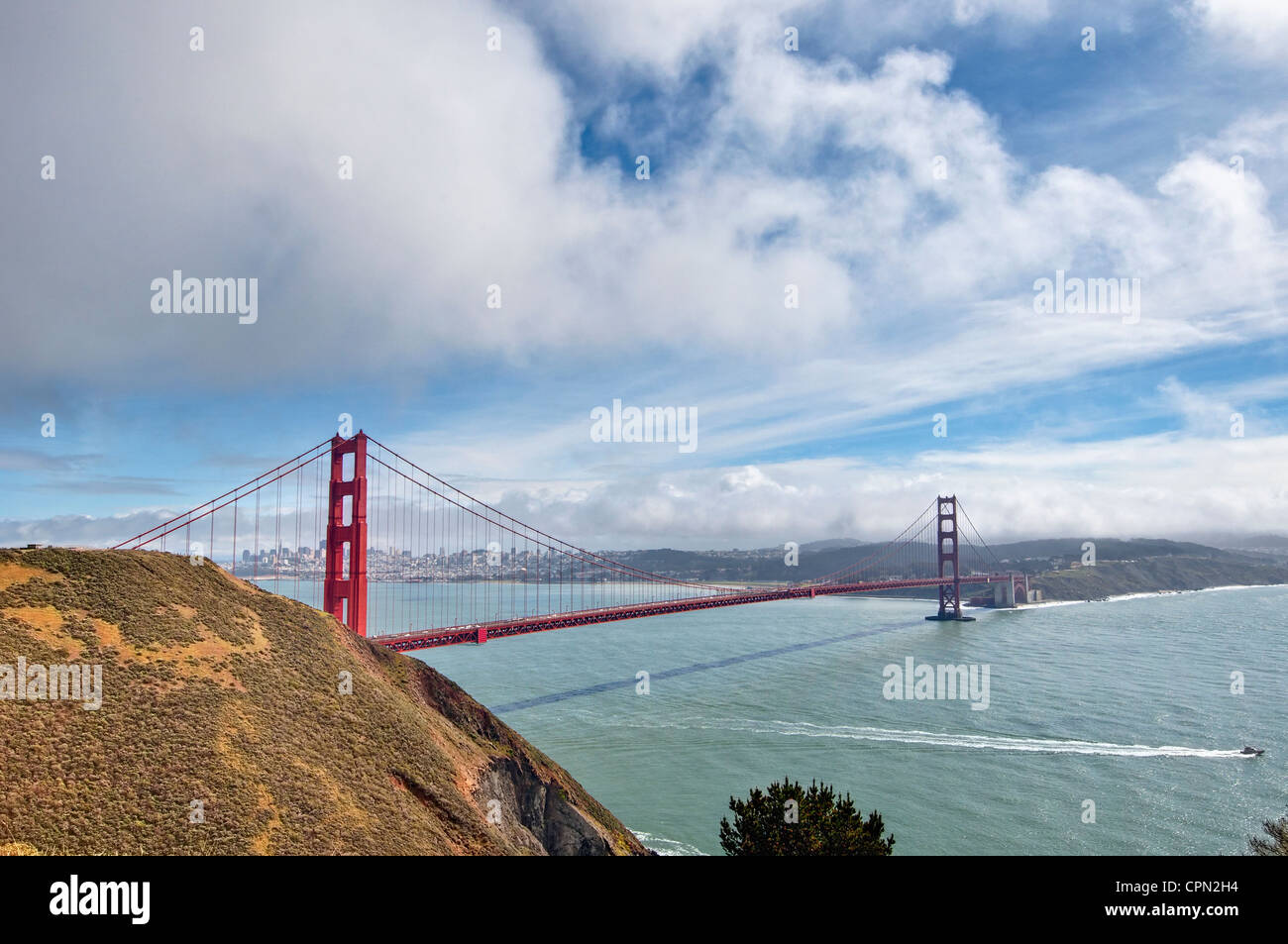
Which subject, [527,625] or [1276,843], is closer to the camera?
[1276,843]

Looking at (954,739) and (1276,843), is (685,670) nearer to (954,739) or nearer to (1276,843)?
(954,739)

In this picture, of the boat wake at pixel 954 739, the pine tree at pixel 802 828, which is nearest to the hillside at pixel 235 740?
the pine tree at pixel 802 828

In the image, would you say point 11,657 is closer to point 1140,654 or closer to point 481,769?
point 481,769

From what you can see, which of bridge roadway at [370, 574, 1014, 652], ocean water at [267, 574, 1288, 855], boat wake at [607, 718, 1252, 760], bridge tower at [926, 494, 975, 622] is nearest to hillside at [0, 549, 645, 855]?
ocean water at [267, 574, 1288, 855]

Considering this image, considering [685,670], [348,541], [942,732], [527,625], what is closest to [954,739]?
[942,732]

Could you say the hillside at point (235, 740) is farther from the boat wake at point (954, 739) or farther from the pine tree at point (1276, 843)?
the pine tree at point (1276, 843)
